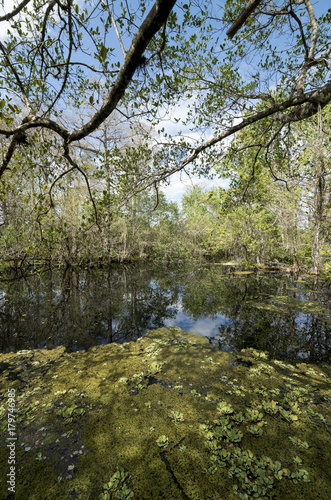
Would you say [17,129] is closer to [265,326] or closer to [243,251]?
[265,326]

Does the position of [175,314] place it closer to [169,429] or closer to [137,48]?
[169,429]

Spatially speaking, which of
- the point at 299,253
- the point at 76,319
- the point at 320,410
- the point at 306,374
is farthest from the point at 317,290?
the point at 76,319

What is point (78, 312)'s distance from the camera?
22.6 feet

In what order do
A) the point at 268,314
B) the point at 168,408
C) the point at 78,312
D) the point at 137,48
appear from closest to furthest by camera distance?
the point at 137,48
the point at 168,408
the point at 268,314
the point at 78,312

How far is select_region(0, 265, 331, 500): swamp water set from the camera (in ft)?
5.86

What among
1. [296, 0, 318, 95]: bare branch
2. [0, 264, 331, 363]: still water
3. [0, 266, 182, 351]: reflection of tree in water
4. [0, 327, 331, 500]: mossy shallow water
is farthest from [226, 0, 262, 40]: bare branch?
[0, 266, 182, 351]: reflection of tree in water

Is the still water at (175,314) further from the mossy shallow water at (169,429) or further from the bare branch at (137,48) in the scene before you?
the bare branch at (137,48)

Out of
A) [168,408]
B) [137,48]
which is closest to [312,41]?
[137,48]

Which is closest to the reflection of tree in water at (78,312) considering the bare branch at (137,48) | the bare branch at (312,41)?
the bare branch at (137,48)

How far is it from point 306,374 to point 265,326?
6.99 feet

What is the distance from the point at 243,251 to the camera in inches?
629

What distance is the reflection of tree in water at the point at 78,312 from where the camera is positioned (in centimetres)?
517

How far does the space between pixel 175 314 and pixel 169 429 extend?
4.66 metres

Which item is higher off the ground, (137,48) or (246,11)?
(246,11)
